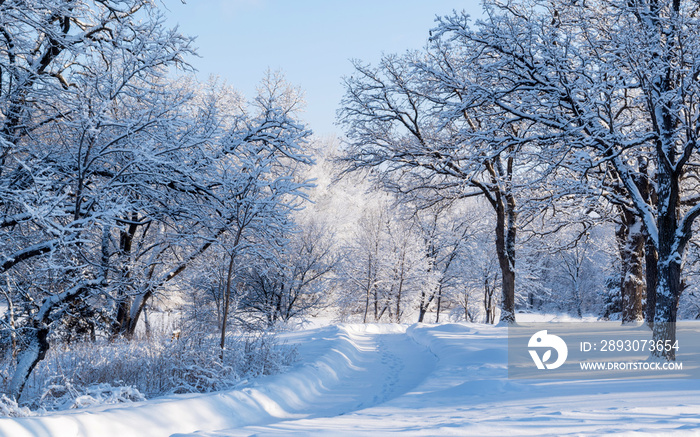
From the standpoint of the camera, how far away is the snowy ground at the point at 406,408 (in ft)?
12.3

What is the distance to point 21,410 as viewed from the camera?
3984mm

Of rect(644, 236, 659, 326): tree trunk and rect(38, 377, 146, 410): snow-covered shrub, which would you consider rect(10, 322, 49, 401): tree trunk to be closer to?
rect(38, 377, 146, 410): snow-covered shrub

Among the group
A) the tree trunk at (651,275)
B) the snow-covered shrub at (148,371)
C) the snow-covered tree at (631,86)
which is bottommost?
the snow-covered shrub at (148,371)

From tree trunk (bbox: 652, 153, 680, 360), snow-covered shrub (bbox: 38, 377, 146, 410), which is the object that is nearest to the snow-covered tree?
tree trunk (bbox: 652, 153, 680, 360)

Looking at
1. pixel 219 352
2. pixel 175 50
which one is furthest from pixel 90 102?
pixel 219 352

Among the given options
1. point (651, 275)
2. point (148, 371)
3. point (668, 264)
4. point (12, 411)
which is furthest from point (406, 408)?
point (651, 275)

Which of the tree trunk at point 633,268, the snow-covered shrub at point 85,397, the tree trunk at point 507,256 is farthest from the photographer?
the tree trunk at point 507,256

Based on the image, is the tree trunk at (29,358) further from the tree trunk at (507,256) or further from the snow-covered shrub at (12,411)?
the tree trunk at (507,256)

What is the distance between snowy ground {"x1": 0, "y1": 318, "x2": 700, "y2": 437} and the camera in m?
3.76

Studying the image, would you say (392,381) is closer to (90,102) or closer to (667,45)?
(90,102)

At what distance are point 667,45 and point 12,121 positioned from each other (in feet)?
35.5

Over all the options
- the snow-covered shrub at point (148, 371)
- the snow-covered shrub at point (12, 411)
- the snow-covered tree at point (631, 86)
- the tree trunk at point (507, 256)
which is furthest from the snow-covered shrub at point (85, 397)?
the tree trunk at point (507, 256)

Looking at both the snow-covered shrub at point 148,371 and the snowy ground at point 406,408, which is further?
the snow-covered shrub at point 148,371

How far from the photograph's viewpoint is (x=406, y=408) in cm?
516
